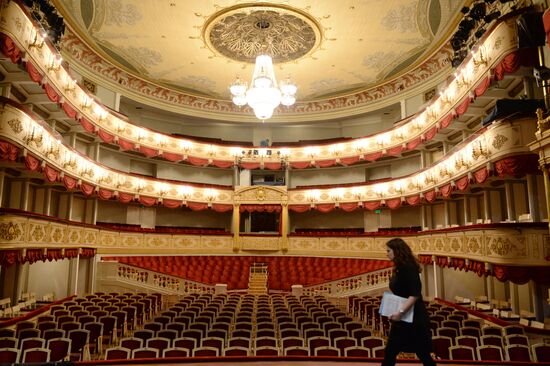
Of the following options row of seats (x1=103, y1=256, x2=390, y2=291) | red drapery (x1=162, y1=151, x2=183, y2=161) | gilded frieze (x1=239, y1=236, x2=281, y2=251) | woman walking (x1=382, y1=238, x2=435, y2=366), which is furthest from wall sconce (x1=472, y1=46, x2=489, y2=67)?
red drapery (x1=162, y1=151, x2=183, y2=161)

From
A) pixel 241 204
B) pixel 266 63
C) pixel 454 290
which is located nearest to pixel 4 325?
pixel 266 63

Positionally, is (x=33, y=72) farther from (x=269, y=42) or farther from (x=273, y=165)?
(x=273, y=165)

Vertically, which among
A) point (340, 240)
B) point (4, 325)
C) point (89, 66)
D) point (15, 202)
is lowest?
point (4, 325)

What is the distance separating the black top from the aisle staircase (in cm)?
1325

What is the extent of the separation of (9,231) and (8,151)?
190cm

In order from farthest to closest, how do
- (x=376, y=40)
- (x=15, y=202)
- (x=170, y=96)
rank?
1. (x=170, y=96)
2. (x=376, y=40)
3. (x=15, y=202)

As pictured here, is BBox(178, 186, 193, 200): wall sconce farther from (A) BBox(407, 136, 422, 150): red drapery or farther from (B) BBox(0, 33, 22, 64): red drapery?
(B) BBox(0, 33, 22, 64): red drapery

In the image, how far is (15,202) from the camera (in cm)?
1172

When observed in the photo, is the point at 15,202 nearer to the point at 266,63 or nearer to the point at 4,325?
the point at 4,325

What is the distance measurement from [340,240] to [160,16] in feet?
38.5

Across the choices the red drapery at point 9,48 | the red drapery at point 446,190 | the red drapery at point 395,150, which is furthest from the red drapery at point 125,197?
the red drapery at point 446,190

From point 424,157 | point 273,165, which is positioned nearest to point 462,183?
point 424,157

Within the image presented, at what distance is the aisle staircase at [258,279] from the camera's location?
15.9 meters

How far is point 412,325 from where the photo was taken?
9.24 feet
